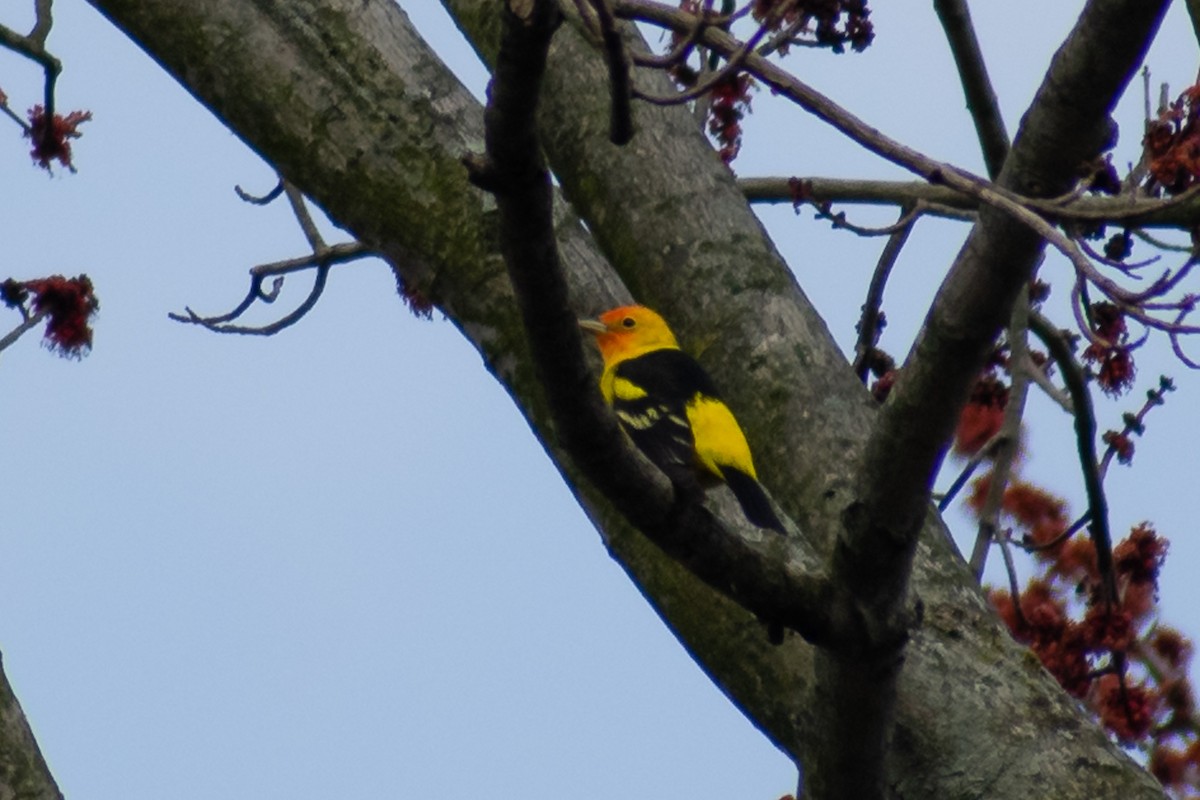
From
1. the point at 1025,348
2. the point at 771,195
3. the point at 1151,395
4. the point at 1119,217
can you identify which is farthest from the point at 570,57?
the point at 1119,217

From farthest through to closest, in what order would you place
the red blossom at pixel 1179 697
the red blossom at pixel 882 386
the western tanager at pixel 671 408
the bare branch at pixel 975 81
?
1. the red blossom at pixel 1179 697
2. the red blossom at pixel 882 386
3. the bare branch at pixel 975 81
4. the western tanager at pixel 671 408

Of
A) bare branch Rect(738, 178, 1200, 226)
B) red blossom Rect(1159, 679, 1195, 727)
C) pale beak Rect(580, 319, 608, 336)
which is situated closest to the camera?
pale beak Rect(580, 319, 608, 336)

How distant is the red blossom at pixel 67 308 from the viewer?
198 inches

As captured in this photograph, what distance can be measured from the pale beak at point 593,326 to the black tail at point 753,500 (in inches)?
23.9

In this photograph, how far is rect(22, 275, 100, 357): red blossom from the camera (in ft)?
16.5

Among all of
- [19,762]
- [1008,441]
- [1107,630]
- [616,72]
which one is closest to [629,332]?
[1008,441]

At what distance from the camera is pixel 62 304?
5.06 m

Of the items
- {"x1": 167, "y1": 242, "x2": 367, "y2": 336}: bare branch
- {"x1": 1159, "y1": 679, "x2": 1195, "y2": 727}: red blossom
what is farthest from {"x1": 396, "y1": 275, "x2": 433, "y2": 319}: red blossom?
{"x1": 1159, "y1": 679, "x2": 1195, "y2": 727}: red blossom

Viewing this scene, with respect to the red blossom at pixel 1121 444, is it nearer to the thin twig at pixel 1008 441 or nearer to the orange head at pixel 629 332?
the thin twig at pixel 1008 441

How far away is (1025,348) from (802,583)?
2589mm

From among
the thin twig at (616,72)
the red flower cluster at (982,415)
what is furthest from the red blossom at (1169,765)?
the thin twig at (616,72)

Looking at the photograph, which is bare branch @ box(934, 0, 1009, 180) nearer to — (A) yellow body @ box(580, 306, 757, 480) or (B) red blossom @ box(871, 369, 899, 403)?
(B) red blossom @ box(871, 369, 899, 403)

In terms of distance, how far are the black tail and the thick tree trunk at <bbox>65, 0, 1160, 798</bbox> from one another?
0.19 m

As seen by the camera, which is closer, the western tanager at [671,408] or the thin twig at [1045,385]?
the western tanager at [671,408]
